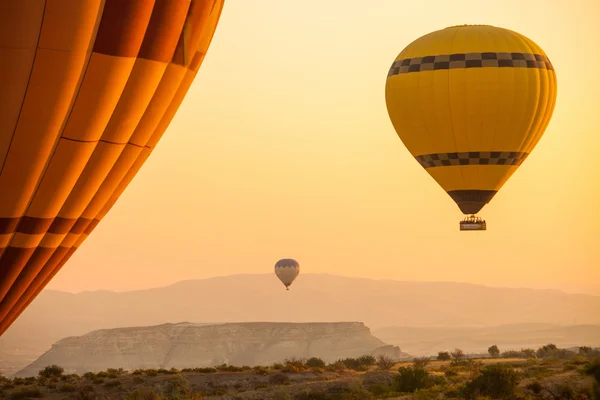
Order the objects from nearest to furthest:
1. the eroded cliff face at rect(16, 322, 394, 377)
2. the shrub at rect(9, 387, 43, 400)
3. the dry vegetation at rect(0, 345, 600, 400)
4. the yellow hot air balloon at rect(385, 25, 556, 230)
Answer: the dry vegetation at rect(0, 345, 600, 400) → the shrub at rect(9, 387, 43, 400) → the yellow hot air balloon at rect(385, 25, 556, 230) → the eroded cliff face at rect(16, 322, 394, 377)

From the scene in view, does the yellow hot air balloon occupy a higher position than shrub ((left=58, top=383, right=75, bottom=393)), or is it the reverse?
the yellow hot air balloon

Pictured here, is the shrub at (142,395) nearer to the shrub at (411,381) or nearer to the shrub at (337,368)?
the shrub at (411,381)

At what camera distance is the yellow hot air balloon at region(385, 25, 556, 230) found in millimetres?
47656

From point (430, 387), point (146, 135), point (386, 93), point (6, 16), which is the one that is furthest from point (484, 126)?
point (6, 16)

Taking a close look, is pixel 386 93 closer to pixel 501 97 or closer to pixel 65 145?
pixel 501 97

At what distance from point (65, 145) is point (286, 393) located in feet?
64.2

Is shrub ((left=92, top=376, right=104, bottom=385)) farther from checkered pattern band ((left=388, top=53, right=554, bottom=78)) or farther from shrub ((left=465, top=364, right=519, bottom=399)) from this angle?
checkered pattern band ((left=388, top=53, right=554, bottom=78))

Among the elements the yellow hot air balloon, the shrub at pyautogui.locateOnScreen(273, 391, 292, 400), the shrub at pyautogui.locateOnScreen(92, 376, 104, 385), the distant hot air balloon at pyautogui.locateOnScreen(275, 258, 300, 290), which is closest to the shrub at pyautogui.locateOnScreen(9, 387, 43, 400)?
the shrub at pyautogui.locateOnScreen(92, 376, 104, 385)

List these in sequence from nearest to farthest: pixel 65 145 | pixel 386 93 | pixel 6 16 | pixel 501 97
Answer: pixel 6 16 < pixel 65 145 < pixel 501 97 < pixel 386 93

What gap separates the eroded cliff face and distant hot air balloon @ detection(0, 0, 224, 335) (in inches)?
5622

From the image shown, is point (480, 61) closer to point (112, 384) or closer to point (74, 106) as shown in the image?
point (112, 384)

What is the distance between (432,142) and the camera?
48.7 m

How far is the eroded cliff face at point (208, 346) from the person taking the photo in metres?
167

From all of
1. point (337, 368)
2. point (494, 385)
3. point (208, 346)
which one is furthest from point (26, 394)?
point (208, 346)
